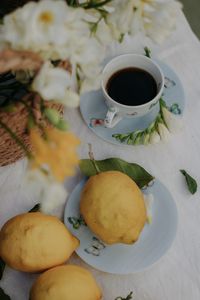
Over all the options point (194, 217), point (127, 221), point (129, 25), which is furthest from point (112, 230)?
point (129, 25)

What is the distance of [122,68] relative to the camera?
0.66 metres

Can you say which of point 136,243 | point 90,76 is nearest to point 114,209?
point 136,243

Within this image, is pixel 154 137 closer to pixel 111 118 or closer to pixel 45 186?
pixel 111 118

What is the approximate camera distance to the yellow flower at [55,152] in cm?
39

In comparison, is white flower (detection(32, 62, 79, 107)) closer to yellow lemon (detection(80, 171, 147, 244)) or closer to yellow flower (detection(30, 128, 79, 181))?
yellow flower (detection(30, 128, 79, 181))

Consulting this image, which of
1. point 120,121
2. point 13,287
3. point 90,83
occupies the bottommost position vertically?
point 13,287

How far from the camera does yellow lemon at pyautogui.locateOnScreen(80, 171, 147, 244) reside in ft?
1.77

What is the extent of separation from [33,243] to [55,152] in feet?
0.55

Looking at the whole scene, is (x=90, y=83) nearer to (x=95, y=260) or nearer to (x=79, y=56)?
(x=79, y=56)

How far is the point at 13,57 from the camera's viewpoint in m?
0.38

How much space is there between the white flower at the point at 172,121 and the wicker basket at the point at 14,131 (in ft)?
0.45

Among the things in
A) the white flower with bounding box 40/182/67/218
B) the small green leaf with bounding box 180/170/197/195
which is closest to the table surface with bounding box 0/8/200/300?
the small green leaf with bounding box 180/170/197/195

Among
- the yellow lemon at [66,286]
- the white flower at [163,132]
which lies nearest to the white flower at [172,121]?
the white flower at [163,132]

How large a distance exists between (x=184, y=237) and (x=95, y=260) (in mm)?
109
